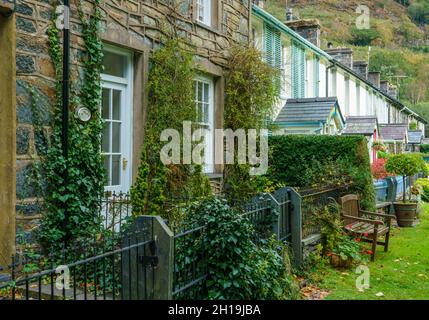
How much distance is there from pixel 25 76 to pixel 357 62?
100 ft

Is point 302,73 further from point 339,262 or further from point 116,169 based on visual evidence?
point 116,169

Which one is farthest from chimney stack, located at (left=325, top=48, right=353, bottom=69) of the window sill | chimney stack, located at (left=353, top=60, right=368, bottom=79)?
the window sill

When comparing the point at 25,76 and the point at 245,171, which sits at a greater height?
the point at 25,76

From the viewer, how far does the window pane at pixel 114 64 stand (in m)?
7.28

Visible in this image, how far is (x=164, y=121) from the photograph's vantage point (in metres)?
7.82

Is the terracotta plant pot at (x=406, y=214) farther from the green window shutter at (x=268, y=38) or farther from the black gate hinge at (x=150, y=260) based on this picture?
the black gate hinge at (x=150, y=260)

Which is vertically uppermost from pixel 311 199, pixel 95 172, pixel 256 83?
pixel 256 83

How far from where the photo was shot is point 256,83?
33.8 ft

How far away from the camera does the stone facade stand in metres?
5.64

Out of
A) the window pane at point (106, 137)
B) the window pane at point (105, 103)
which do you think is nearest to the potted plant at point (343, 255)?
the window pane at point (106, 137)

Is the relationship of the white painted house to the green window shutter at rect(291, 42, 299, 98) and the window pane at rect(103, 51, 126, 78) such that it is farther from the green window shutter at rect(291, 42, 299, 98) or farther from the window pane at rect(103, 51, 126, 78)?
the window pane at rect(103, 51, 126, 78)
